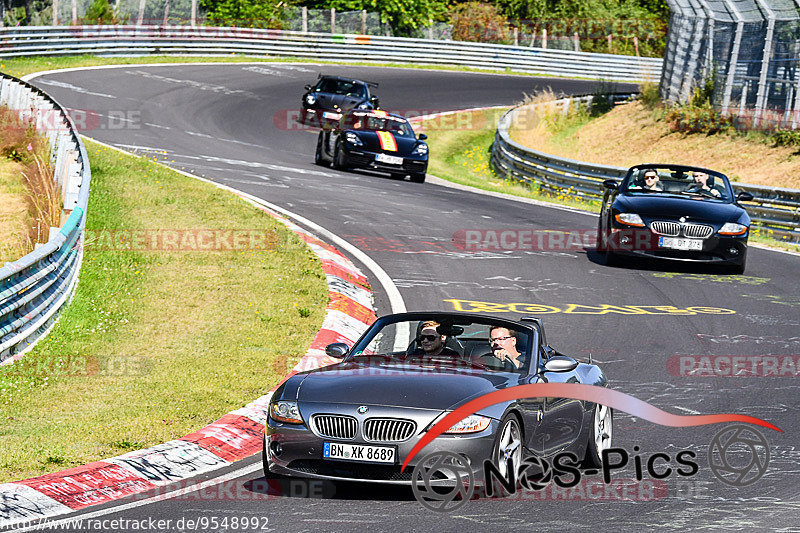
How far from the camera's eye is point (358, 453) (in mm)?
6895

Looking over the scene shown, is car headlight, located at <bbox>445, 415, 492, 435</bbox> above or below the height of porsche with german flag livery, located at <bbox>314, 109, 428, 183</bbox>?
above

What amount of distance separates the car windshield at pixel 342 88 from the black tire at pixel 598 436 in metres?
26.0

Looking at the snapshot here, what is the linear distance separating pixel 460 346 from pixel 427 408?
1.34 m

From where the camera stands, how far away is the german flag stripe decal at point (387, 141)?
1011 inches

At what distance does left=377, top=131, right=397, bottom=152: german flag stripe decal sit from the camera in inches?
1011

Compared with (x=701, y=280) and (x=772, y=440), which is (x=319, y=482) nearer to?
(x=772, y=440)

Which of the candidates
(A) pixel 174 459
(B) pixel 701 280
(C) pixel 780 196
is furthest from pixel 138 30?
(A) pixel 174 459

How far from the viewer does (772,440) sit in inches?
340

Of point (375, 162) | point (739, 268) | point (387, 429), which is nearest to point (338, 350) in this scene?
point (387, 429)

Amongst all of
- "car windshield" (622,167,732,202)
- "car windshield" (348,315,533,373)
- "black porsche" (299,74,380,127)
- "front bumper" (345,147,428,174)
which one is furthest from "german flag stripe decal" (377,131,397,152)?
"car windshield" (348,315,533,373)

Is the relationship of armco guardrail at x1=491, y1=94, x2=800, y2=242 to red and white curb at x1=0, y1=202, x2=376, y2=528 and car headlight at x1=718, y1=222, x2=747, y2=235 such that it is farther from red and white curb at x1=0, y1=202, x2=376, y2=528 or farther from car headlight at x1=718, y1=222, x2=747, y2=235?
red and white curb at x1=0, y1=202, x2=376, y2=528

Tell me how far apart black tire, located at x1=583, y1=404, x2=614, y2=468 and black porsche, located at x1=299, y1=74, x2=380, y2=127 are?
82.4 ft

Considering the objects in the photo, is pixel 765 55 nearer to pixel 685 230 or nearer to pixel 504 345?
pixel 685 230

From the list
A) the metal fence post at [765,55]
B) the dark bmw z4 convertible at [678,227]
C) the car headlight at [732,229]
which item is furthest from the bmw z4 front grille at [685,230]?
the metal fence post at [765,55]
